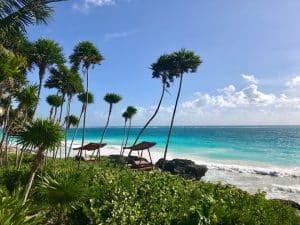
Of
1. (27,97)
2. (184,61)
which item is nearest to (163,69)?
(184,61)

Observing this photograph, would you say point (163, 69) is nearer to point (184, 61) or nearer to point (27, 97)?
point (184, 61)

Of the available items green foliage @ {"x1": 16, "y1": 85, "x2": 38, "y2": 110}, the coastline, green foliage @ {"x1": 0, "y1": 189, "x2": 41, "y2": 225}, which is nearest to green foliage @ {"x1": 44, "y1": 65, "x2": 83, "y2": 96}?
green foliage @ {"x1": 16, "y1": 85, "x2": 38, "y2": 110}

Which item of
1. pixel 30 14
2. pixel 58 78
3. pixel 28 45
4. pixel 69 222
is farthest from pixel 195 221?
pixel 58 78

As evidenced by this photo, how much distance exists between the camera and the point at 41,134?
35.6ft

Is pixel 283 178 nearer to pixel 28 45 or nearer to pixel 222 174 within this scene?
pixel 222 174

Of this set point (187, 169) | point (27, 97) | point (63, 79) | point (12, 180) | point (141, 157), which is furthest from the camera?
point (141, 157)

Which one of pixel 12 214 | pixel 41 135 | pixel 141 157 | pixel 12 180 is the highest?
pixel 41 135

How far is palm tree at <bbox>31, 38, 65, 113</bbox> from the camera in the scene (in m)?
26.1

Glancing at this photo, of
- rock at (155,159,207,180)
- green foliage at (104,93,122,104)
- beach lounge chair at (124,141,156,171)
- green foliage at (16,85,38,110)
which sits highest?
green foliage at (104,93,122,104)

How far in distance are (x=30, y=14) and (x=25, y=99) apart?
18.7 ft

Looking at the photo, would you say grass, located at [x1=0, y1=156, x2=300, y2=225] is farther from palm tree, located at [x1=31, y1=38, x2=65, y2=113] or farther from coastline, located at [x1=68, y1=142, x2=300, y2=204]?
coastline, located at [x1=68, y1=142, x2=300, y2=204]

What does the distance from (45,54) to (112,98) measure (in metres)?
13.6

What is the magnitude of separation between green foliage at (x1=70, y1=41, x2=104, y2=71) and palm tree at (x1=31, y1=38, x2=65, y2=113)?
617cm

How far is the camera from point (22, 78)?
78.7 feet
